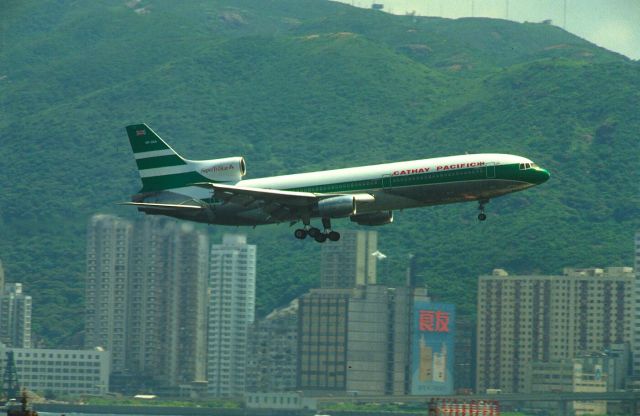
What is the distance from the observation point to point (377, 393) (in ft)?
573

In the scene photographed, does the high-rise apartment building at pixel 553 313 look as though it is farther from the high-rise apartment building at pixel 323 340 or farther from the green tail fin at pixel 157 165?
the green tail fin at pixel 157 165

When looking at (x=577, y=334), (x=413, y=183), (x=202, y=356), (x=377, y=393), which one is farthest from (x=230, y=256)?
(x=413, y=183)

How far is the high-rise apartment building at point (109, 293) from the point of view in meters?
164

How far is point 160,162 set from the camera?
81062mm

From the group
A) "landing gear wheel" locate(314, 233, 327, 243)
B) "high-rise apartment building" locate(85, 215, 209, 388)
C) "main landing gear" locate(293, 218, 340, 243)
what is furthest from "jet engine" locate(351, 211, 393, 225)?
"high-rise apartment building" locate(85, 215, 209, 388)

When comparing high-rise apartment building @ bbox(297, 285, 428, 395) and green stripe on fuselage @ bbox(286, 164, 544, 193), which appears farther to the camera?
high-rise apartment building @ bbox(297, 285, 428, 395)

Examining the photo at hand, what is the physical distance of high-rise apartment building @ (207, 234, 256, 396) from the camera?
171250 mm

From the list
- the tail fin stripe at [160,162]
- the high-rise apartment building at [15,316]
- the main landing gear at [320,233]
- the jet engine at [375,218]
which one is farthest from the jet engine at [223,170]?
the high-rise apartment building at [15,316]

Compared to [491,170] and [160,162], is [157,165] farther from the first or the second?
[491,170]

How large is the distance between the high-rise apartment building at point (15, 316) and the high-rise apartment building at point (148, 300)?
12520 millimetres

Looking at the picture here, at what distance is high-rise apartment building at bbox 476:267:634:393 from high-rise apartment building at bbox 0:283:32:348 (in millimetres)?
62558

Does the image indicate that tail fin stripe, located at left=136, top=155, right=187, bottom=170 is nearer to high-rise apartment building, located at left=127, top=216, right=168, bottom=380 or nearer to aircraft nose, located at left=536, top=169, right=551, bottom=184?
aircraft nose, located at left=536, top=169, right=551, bottom=184

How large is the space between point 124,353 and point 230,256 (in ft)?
66.5

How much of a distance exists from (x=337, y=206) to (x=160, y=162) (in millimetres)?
13657
